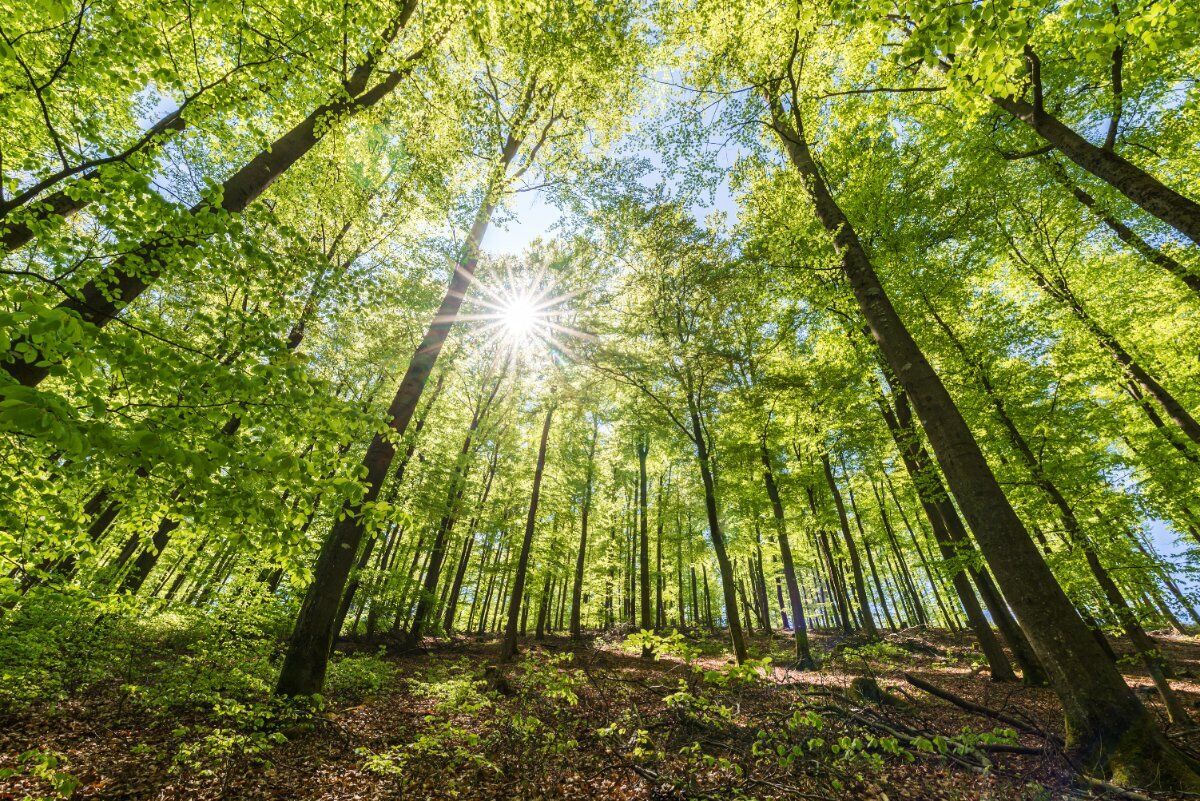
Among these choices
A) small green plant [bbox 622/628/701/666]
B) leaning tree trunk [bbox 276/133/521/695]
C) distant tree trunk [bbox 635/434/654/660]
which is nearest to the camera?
small green plant [bbox 622/628/701/666]

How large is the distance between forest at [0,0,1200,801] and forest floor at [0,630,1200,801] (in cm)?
8

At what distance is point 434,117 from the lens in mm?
9328

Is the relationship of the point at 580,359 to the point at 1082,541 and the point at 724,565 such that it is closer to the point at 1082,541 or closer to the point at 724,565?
the point at 724,565

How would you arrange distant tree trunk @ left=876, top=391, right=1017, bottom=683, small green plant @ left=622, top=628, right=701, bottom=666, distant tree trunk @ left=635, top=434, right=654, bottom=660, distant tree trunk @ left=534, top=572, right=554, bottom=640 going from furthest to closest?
distant tree trunk @ left=534, top=572, right=554, bottom=640 < distant tree trunk @ left=635, top=434, right=654, bottom=660 < distant tree trunk @ left=876, top=391, right=1017, bottom=683 < small green plant @ left=622, top=628, right=701, bottom=666

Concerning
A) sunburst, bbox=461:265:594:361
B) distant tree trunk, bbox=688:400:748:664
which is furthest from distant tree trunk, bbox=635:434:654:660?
sunburst, bbox=461:265:594:361

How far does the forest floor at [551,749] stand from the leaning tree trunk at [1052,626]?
1.30ft

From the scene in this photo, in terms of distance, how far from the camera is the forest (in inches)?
143

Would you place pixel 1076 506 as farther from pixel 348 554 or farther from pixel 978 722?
Answer: pixel 348 554

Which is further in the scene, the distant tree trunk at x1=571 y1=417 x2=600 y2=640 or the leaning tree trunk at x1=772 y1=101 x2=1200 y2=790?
the distant tree trunk at x1=571 y1=417 x2=600 y2=640

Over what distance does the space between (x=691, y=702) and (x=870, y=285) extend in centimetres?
639

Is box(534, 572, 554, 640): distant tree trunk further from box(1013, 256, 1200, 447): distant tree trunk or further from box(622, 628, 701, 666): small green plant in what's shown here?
box(1013, 256, 1200, 447): distant tree trunk

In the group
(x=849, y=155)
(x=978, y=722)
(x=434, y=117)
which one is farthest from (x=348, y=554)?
(x=849, y=155)

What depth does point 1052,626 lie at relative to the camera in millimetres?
4129

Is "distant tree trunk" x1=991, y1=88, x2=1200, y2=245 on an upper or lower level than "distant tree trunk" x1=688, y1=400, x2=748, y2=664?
upper
